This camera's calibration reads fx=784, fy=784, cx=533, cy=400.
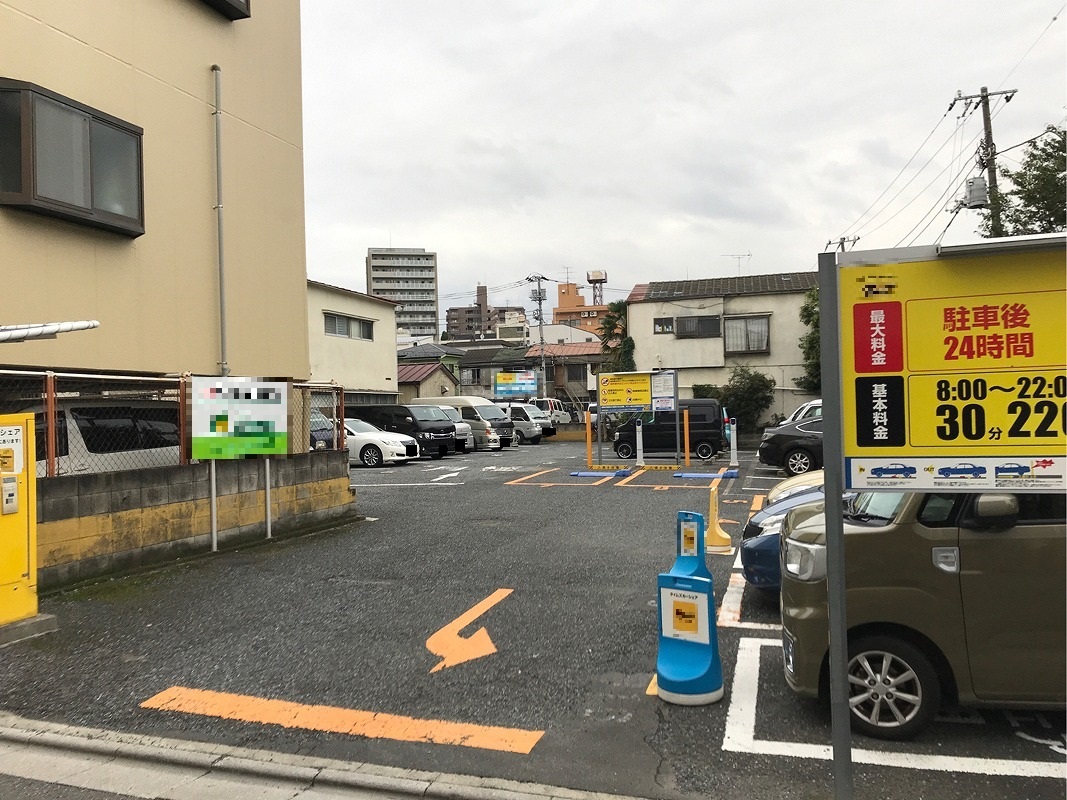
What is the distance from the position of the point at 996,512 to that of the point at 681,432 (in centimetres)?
1772

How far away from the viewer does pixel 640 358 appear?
1259 inches

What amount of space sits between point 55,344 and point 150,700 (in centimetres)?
559

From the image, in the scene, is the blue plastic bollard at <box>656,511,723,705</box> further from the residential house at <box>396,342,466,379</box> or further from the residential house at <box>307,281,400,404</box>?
the residential house at <box>396,342,466,379</box>

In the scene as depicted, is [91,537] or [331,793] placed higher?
[91,537]

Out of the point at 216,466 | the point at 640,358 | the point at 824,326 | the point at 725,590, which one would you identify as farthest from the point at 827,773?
the point at 640,358

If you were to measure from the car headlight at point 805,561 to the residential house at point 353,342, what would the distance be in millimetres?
22522

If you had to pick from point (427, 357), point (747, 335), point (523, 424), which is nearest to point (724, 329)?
point (747, 335)

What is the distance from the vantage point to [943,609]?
143 inches

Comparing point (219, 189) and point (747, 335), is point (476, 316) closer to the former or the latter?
point (747, 335)

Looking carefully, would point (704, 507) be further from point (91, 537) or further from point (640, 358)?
point (640, 358)

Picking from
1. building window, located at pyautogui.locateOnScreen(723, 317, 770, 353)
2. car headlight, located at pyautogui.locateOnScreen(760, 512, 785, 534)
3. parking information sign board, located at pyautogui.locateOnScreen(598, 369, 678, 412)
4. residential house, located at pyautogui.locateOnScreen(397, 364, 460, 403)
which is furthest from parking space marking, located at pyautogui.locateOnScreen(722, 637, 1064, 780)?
residential house, located at pyautogui.locateOnScreen(397, 364, 460, 403)

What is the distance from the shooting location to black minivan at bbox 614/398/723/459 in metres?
20.9

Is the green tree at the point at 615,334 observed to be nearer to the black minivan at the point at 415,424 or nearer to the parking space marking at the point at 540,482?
the black minivan at the point at 415,424

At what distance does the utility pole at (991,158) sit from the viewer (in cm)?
1986
